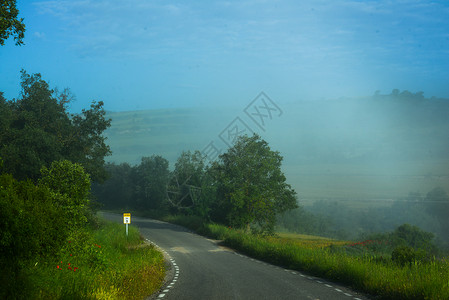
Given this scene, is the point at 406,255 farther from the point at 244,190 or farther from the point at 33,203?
the point at 244,190

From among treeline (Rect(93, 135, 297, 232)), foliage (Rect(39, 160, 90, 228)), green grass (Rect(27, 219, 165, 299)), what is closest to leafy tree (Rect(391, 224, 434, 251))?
treeline (Rect(93, 135, 297, 232))

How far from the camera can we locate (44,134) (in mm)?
34062

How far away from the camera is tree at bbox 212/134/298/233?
40781 millimetres

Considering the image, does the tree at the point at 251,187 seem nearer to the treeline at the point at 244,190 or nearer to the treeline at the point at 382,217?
the treeline at the point at 244,190

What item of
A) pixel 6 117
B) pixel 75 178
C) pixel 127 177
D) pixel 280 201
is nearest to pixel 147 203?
pixel 127 177

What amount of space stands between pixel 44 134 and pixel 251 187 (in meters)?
20.5

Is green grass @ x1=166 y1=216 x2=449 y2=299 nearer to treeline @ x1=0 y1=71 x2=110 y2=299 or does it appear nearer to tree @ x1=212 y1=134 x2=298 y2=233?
treeline @ x1=0 y1=71 x2=110 y2=299

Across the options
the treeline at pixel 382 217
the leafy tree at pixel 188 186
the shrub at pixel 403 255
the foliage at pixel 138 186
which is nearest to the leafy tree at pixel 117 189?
the foliage at pixel 138 186

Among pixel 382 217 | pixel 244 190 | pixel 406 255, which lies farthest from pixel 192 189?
pixel 382 217

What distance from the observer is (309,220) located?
122 m

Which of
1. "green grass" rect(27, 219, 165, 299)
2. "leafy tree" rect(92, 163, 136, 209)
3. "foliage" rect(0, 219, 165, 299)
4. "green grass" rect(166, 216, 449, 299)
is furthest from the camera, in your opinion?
"leafy tree" rect(92, 163, 136, 209)

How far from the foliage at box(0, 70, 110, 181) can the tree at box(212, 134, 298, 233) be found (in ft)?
42.3

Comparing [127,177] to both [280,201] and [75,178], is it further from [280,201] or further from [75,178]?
[75,178]

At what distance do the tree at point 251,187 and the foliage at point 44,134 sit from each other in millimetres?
12885
